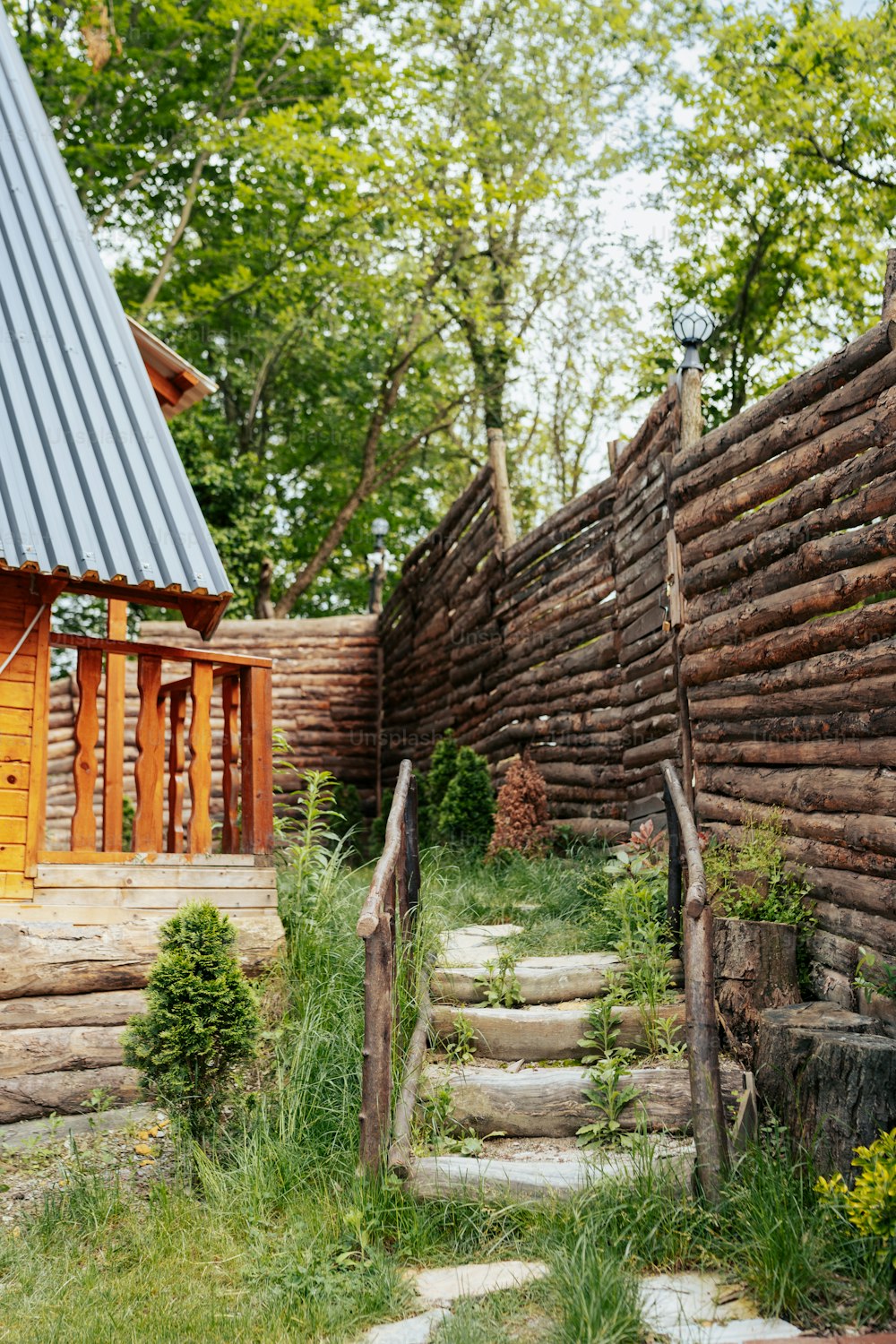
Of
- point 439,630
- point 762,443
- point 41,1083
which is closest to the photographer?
point 41,1083

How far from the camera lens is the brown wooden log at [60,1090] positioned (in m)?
5.03

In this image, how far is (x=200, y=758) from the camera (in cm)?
619

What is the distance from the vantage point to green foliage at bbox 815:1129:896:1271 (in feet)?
10.6

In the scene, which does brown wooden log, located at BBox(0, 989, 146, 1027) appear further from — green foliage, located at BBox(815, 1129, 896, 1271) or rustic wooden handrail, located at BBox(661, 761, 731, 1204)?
green foliage, located at BBox(815, 1129, 896, 1271)

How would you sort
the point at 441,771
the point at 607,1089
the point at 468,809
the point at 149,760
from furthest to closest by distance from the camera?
the point at 441,771
the point at 468,809
the point at 149,760
the point at 607,1089

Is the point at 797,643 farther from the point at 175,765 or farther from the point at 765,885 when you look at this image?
the point at 175,765

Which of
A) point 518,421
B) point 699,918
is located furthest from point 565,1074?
point 518,421

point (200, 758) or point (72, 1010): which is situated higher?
point (200, 758)

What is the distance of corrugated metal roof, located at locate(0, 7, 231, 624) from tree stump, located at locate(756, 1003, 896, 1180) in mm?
3477

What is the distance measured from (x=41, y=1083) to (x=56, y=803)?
917 cm

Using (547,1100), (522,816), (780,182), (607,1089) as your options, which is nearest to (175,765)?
(522,816)

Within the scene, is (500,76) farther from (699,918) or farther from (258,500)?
(699,918)

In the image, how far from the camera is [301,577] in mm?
18688

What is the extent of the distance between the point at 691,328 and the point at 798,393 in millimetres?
1756
